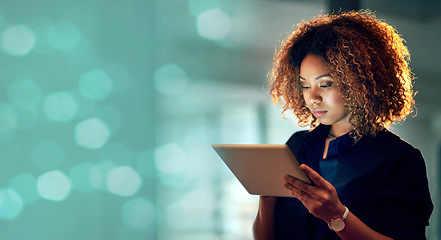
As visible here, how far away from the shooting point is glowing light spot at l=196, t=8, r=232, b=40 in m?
2.66

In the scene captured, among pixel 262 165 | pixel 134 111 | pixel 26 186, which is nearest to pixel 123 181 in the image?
pixel 134 111

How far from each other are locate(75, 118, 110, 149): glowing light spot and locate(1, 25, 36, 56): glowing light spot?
0.48 meters

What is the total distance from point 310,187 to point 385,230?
239 millimetres

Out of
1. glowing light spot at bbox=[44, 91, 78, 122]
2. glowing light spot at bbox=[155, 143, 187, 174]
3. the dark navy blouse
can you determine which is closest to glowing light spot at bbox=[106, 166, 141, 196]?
glowing light spot at bbox=[155, 143, 187, 174]

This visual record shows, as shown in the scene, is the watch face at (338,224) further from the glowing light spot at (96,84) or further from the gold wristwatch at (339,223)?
the glowing light spot at (96,84)

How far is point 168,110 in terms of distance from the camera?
8.77 ft

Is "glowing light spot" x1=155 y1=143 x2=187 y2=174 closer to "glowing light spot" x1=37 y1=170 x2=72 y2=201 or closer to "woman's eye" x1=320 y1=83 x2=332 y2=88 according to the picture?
"glowing light spot" x1=37 y1=170 x2=72 y2=201

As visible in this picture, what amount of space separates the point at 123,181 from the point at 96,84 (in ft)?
1.87

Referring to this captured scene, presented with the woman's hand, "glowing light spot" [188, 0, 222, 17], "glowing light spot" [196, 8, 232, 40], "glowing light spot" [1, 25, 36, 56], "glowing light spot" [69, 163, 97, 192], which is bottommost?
"glowing light spot" [69, 163, 97, 192]

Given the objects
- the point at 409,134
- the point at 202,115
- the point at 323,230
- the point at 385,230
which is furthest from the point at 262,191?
the point at 202,115

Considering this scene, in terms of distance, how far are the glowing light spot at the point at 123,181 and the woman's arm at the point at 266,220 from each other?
4.75ft

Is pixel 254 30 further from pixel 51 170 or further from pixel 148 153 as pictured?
pixel 51 170

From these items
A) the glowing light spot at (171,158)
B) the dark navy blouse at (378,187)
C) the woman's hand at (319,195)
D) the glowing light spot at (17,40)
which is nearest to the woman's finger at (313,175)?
the woman's hand at (319,195)

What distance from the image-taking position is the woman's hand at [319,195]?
951mm
